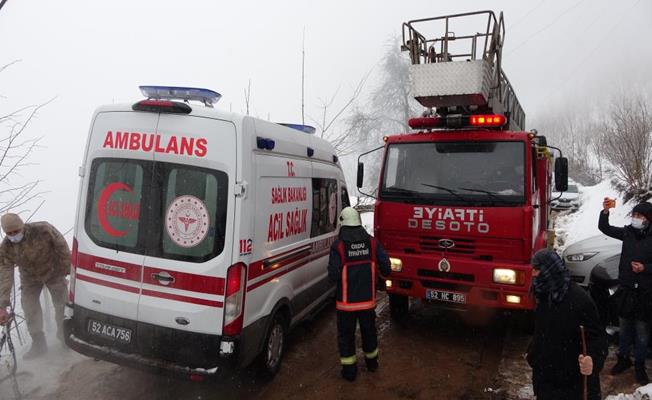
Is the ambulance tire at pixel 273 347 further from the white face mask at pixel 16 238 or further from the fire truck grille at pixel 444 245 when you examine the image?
the white face mask at pixel 16 238

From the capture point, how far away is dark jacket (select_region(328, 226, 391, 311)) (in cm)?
426

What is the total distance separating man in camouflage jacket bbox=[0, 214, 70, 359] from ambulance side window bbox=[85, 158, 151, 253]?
133 centimetres

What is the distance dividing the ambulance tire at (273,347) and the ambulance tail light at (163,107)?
214cm

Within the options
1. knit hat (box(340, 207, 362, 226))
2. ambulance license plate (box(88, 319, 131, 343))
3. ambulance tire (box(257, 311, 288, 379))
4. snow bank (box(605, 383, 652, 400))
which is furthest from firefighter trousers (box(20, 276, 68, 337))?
snow bank (box(605, 383, 652, 400))

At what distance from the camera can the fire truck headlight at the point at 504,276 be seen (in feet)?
15.0

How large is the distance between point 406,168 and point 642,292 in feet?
9.01

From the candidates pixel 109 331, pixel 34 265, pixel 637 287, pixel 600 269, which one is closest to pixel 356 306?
pixel 109 331

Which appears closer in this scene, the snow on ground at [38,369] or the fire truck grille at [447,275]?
the snow on ground at [38,369]

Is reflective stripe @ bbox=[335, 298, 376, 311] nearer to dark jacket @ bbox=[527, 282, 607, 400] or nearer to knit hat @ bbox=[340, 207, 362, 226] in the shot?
knit hat @ bbox=[340, 207, 362, 226]

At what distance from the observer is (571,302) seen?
261cm

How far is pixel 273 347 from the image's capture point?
4273 mm

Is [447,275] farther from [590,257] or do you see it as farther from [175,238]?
[175,238]

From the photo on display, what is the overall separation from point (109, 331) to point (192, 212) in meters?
1.30

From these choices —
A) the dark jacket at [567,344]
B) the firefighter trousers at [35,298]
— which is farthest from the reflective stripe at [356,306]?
the firefighter trousers at [35,298]
